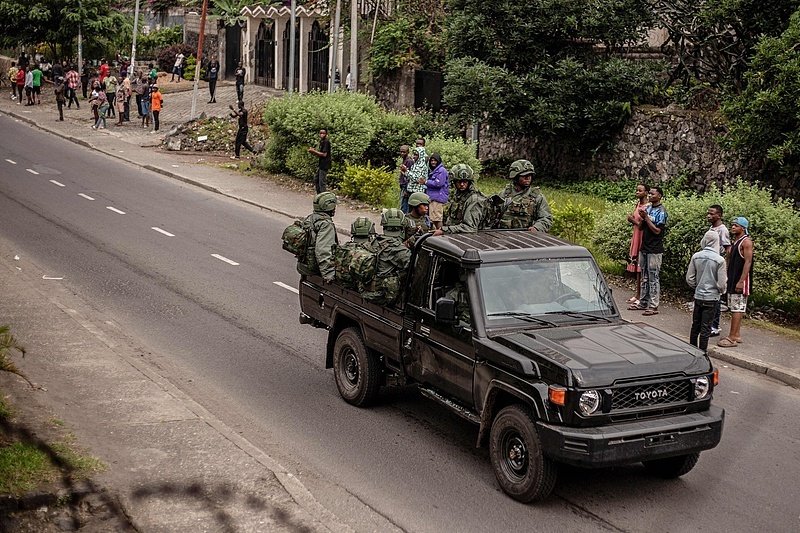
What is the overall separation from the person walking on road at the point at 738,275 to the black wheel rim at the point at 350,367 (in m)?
5.34

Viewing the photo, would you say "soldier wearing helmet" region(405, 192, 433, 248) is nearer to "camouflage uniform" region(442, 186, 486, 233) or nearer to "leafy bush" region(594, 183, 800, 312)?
"camouflage uniform" region(442, 186, 486, 233)

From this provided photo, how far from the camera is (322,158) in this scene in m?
25.1

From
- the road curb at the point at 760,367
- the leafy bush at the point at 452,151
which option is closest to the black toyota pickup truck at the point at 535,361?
the road curb at the point at 760,367

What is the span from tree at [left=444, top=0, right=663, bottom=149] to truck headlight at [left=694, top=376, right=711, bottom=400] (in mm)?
18630

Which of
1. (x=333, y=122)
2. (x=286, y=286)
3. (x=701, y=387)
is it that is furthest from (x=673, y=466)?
(x=333, y=122)

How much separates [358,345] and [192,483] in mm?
2756

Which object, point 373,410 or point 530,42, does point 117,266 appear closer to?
point 373,410

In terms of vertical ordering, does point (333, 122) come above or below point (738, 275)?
above

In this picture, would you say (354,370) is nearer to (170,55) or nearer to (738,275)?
(738,275)

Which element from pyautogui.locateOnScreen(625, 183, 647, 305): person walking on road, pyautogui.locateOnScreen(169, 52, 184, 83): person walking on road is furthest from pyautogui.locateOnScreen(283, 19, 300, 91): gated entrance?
pyautogui.locateOnScreen(625, 183, 647, 305): person walking on road

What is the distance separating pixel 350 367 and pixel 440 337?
1944 mm

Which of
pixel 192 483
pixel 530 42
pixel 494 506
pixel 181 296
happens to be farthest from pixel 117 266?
pixel 530 42

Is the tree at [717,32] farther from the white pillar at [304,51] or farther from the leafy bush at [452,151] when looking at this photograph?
the white pillar at [304,51]

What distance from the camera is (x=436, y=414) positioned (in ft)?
35.4
